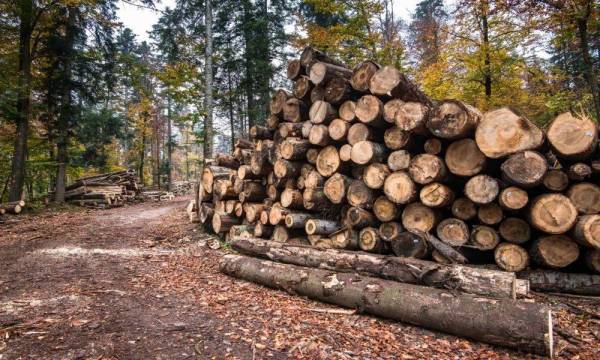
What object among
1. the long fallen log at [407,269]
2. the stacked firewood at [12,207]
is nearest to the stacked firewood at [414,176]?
the long fallen log at [407,269]

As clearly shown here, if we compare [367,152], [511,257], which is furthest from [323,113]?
[511,257]

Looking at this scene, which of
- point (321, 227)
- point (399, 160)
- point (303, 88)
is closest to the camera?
point (399, 160)

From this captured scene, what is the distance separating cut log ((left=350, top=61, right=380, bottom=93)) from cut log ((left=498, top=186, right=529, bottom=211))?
8.68 feet

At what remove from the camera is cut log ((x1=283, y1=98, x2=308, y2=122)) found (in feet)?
22.0

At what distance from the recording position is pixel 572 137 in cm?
405

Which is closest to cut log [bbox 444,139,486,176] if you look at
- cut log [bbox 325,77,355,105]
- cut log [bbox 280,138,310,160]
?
cut log [bbox 325,77,355,105]

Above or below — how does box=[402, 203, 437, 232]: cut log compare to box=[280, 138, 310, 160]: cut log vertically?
below

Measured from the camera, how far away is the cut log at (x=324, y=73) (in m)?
5.99

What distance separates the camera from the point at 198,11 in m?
17.0

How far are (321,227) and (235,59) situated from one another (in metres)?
15.7

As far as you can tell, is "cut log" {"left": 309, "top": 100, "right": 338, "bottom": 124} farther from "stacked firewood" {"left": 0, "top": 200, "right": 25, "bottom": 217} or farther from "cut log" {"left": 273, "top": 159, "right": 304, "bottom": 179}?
"stacked firewood" {"left": 0, "top": 200, "right": 25, "bottom": 217}

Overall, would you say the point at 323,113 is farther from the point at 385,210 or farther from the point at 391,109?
the point at 385,210

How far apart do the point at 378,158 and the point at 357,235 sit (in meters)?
1.33

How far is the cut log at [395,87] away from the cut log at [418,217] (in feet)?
5.48
